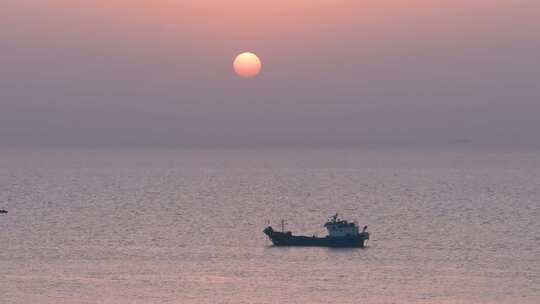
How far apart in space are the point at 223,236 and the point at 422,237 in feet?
93.8

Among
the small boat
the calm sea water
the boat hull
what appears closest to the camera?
the calm sea water

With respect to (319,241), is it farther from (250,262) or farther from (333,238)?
(250,262)

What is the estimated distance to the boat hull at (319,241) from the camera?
445 ft

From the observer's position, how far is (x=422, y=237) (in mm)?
148125

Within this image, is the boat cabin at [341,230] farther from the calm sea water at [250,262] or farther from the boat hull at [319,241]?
the calm sea water at [250,262]

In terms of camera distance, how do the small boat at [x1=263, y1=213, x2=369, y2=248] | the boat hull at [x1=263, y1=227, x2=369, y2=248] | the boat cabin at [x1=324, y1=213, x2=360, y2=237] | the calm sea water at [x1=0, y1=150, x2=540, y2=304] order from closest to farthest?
the calm sea water at [x1=0, y1=150, x2=540, y2=304] → the boat hull at [x1=263, y1=227, x2=369, y2=248] → the small boat at [x1=263, y1=213, x2=369, y2=248] → the boat cabin at [x1=324, y1=213, x2=360, y2=237]

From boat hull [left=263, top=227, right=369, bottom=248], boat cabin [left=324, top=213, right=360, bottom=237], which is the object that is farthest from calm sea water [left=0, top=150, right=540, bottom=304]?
boat cabin [left=324, top=213, right=360, bottom=237]

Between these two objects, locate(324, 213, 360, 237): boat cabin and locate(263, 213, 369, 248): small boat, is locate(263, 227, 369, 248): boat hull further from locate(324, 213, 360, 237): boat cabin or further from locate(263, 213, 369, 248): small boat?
locate(324, 213, 360, 237): boat cabin

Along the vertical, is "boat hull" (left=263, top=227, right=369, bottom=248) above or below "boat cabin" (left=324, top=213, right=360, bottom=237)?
below

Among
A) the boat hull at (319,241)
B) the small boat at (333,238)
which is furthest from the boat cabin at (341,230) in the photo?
the boat hull at (319,241)

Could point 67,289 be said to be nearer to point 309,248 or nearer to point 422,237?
point 309,248

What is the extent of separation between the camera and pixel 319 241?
136 meters

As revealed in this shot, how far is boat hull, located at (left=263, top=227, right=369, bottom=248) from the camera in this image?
445 ft

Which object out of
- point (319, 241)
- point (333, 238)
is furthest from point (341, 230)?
→ point (319, 241)
